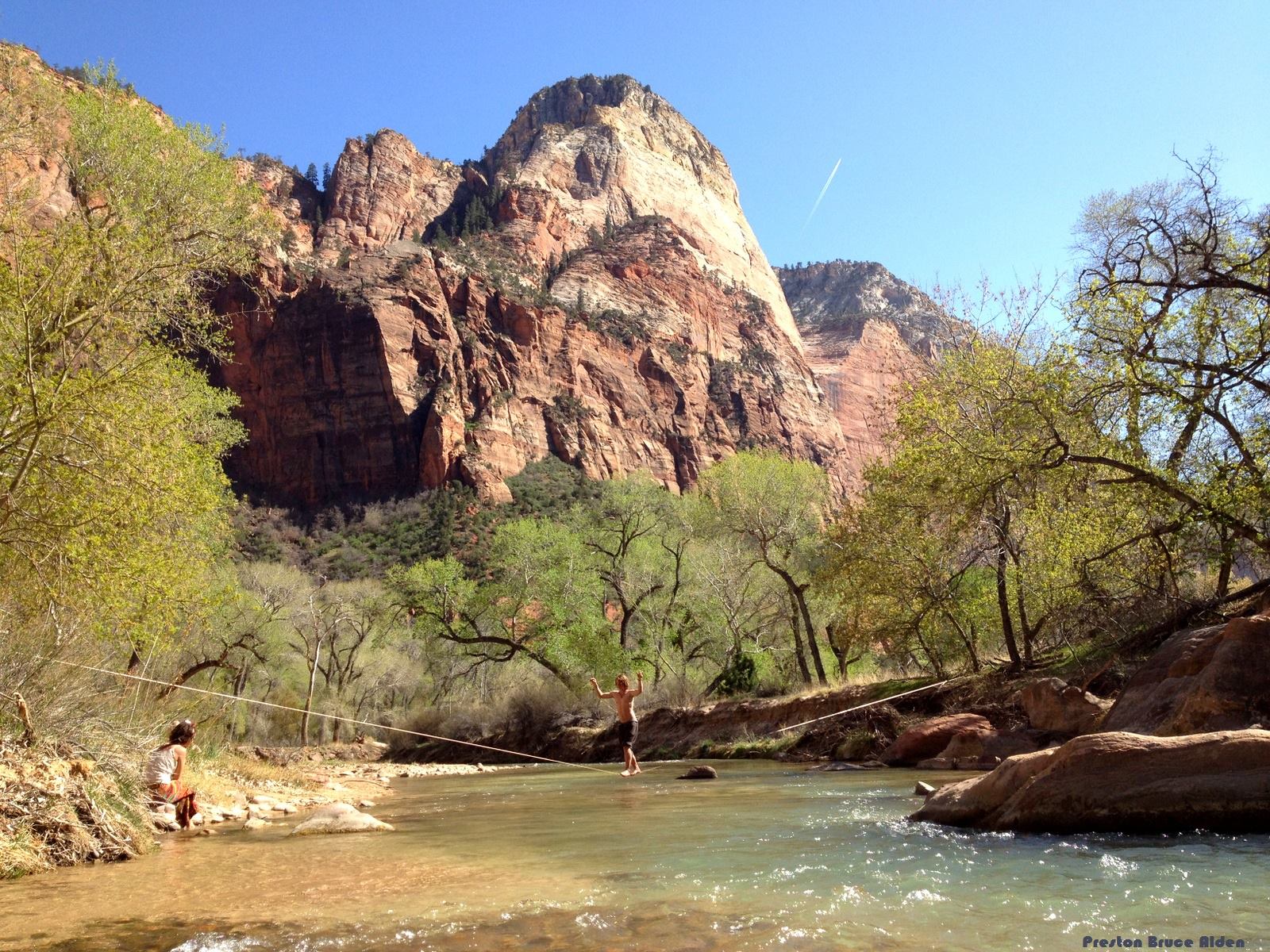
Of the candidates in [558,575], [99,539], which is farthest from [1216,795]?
[558,575]

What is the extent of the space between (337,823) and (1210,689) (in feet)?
28.3

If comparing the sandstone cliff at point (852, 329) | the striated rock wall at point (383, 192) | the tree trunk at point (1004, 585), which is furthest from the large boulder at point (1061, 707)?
the striated rock wall at point (383, 192)

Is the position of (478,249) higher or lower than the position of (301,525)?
higher

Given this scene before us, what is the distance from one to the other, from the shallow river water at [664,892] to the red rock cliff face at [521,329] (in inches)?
2931

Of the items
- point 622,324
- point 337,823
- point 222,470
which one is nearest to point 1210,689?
point 337,823

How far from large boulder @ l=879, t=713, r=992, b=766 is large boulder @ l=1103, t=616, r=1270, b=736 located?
5297 mm

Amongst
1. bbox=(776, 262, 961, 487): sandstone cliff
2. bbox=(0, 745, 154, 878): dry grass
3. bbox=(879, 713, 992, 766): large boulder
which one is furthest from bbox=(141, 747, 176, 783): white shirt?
bbox=(776, 262, 961, 487): sandstone cliff

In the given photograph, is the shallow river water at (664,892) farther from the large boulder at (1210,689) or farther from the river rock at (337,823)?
the large boulder at (1210,689)

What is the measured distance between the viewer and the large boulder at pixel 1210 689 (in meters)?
7.79

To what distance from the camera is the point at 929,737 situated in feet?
49.0

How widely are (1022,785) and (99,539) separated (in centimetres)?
851

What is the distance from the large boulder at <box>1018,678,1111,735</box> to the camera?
11859mm

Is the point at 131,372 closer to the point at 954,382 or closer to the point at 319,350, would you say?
the point at 954,382

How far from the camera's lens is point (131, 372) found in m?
8.48
